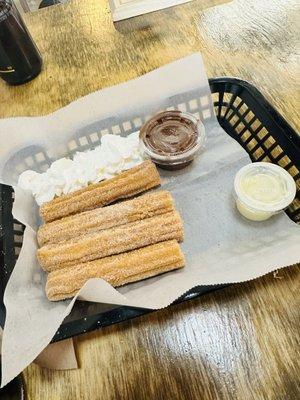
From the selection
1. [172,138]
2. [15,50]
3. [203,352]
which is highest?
[15,50]

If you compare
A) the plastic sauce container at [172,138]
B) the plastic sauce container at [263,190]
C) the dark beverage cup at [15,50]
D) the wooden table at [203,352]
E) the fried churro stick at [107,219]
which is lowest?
the wooden table at [203,352]

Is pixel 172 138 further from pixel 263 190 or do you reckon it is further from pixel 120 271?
pixel 120 271

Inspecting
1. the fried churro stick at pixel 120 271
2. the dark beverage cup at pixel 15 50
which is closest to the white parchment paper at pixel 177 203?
the fried churro stick at pixel 120 271

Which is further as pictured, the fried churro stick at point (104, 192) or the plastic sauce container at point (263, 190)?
the fried churro stick at point (104, 192)

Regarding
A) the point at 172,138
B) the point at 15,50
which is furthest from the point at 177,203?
the point at 15,50

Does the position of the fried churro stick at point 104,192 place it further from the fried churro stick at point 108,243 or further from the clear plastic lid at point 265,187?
the clear plastic lid at point 265,187

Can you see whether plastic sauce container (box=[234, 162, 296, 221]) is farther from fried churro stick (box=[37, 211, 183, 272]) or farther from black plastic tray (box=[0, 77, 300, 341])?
fried churro stick (box=[37, 211, 183, 272])
